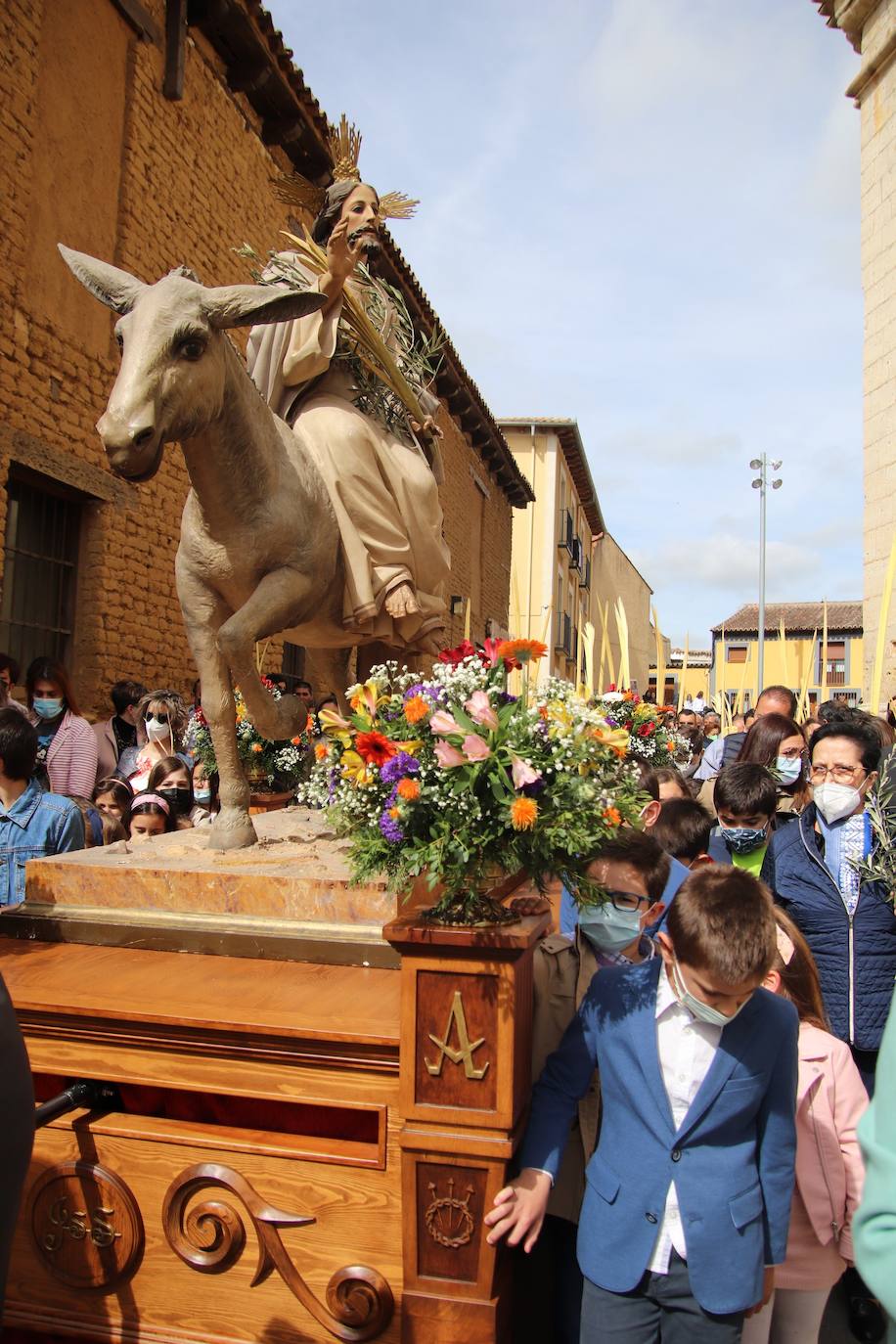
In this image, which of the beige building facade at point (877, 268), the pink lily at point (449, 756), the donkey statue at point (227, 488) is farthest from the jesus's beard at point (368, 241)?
the beige building facade at point (877, 268)

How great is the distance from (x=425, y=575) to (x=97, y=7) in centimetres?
821

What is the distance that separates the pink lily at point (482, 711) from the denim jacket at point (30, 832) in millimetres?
2210

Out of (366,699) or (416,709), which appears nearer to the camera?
(416,709)

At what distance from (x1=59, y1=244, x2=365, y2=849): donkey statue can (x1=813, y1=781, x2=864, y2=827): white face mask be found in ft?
6.99

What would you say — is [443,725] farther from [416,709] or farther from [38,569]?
[38,569]

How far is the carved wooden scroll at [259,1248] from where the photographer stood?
2400 mm

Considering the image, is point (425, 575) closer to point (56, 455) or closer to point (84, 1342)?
point (84, 1342)

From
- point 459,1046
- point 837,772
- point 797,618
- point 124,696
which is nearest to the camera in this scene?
point 459,1046

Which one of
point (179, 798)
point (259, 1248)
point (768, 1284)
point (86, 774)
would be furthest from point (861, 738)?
point (86, 774)

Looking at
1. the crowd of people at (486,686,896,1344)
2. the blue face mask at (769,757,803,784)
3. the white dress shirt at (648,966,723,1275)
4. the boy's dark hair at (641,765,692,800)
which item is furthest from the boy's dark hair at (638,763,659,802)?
the white dress shirt at (648,966,723,1275)

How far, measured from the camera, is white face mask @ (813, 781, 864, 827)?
3684mm

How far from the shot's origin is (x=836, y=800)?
369cm

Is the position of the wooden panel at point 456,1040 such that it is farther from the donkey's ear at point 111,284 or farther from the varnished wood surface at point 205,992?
the donkey's ear at point 111,284

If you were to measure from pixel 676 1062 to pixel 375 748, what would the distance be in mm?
1007
